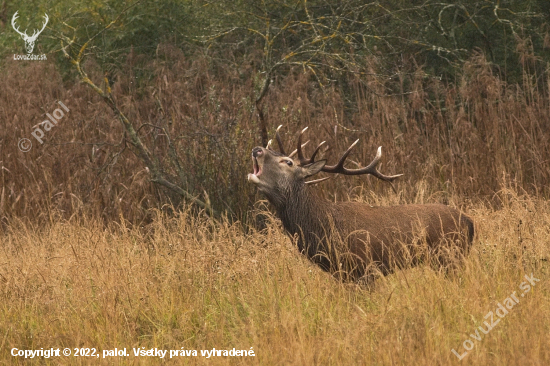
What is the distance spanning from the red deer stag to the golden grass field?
0.15m

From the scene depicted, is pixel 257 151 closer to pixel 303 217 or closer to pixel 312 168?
pixel 312 168

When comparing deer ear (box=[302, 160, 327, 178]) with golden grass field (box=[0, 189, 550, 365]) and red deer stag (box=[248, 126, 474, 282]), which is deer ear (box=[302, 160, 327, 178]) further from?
golden grass field (box=[0, 189, 550, 365])

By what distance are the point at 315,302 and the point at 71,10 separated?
751cm

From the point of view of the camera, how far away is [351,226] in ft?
18.2

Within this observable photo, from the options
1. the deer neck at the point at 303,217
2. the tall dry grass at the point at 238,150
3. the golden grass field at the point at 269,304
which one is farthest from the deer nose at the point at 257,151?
the tall dry grass at the point at 238,150

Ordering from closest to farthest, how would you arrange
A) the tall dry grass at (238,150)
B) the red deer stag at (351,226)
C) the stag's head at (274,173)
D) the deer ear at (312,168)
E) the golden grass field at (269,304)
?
the golden grass field at (269,304) < the red deer stag at (351,226) < the stag's head at (274,173) < the deer ear at (312,168) < the tall dry grass at (238,150)

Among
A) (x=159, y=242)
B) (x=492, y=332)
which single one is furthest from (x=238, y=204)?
(x=492, y=332)

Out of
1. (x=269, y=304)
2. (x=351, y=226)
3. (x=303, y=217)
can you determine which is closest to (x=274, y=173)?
(x=303, y=217)

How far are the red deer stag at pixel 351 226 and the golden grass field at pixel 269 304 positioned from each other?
15 centimetres

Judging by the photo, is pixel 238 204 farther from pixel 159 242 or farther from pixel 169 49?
pixel 169 49

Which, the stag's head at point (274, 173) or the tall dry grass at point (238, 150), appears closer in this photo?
the stag's head at point (274, 173)

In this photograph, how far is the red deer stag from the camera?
542 centimetres

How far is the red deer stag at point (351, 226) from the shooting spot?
17.8ft

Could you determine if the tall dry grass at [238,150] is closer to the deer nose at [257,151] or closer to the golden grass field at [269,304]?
the golden grass field at [269,304]
